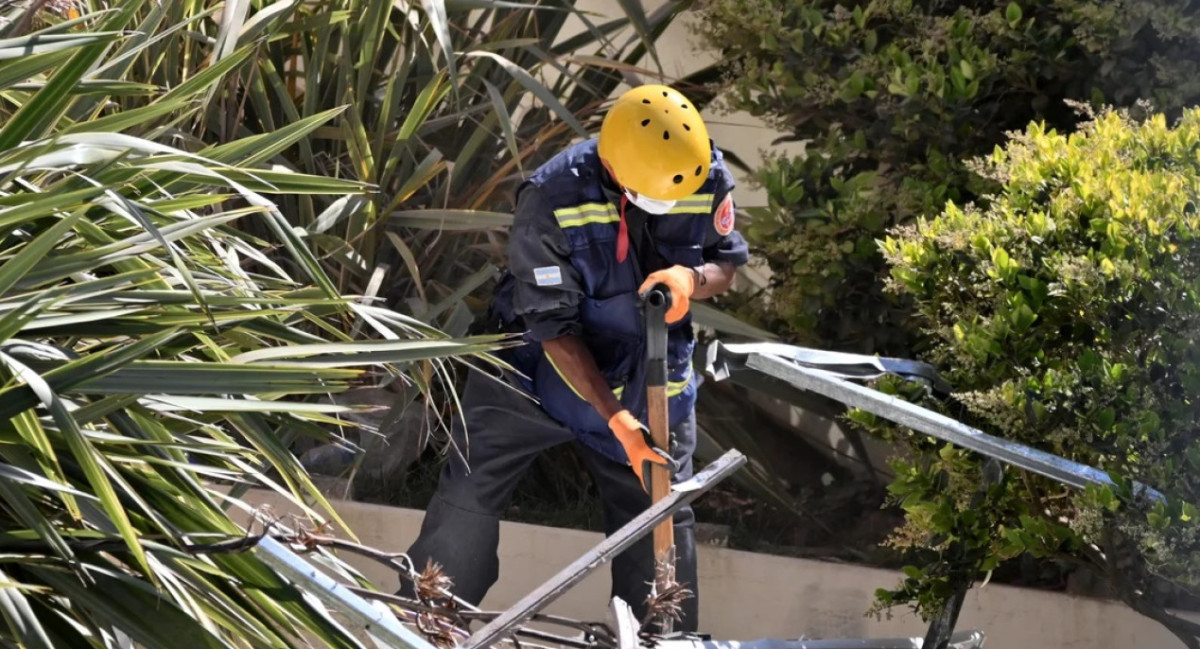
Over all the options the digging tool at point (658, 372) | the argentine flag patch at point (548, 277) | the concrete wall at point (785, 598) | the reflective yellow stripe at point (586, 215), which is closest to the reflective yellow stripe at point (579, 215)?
the reflective yellow stripe at point (586, 215)

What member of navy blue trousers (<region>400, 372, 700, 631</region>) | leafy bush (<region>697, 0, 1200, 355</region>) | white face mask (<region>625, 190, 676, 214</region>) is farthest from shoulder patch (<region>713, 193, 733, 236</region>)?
leafy bush (<region>697, 0, 1200, 355</region>)

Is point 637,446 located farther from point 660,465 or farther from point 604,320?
point 604,320

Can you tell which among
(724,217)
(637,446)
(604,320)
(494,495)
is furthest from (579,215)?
(494,495)

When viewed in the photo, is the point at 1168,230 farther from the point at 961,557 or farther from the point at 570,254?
the point at 570,254

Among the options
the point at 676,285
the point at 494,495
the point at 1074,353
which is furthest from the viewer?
the point at 494,495

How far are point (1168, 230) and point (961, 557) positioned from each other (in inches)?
28.9

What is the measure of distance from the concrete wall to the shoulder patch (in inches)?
45.4

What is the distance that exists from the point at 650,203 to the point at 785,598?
1451 millimetres

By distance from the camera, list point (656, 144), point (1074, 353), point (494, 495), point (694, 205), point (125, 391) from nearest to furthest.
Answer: point (125, 391) < point (1074, 353) < point (656, 144) < point (694, 205) < point (494, 495)

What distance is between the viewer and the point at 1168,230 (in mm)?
2621

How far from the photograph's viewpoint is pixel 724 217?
3268 mm

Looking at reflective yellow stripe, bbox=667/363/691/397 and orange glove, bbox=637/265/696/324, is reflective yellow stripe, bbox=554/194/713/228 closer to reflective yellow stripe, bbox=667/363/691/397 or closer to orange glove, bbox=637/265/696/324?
orange glove, bbox=637/265/696/324

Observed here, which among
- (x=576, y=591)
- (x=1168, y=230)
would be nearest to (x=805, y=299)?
(x=576, y=591)

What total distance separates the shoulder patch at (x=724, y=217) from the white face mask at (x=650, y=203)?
179 millimetres
